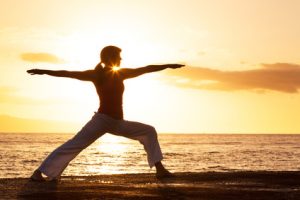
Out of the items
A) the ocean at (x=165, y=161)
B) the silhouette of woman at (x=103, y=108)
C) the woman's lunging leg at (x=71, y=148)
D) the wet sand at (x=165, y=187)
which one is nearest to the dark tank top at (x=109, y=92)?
the silhouette of woman at (x=103, y=108)

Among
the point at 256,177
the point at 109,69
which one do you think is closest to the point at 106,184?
the point at 109,69

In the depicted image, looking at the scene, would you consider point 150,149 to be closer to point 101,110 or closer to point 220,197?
point 101,110

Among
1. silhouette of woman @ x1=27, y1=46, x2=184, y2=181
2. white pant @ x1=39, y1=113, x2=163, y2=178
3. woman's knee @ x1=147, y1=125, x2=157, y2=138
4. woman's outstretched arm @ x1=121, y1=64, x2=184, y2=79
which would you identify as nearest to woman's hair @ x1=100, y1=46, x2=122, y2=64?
silhouette of woman @ x1=27, y1=46, x2=184, y2=181

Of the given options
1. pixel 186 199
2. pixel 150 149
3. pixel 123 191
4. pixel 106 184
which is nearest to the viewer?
pixel 186 199

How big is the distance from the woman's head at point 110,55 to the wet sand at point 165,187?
2.18 m

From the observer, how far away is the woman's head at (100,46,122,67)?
1050cm

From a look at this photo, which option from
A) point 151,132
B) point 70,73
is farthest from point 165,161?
point 70,73

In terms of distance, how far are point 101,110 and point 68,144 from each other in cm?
88

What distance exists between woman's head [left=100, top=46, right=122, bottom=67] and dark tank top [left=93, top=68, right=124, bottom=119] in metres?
0.15

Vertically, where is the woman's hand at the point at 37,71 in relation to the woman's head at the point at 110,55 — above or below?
below

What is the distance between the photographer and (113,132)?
420 inches

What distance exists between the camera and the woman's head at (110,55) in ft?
34.4

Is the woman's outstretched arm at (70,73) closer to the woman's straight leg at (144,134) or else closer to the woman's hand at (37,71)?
the woman's hand at (37,71)

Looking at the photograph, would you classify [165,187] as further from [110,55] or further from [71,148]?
Result: [110,55]
